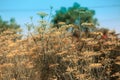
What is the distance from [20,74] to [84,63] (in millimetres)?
1595

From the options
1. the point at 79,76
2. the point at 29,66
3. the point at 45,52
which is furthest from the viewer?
the point at 45,52

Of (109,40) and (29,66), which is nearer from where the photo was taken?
(29,66)

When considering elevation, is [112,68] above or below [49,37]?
below

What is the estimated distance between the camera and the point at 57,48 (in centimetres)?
977

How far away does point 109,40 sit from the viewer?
34.8 feet

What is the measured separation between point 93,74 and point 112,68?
2.58 feet

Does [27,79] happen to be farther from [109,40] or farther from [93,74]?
[109,40]

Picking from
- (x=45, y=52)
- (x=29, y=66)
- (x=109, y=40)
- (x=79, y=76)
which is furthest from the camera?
(x=109, y=40)

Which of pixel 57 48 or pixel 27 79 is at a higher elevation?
pixel 57 48

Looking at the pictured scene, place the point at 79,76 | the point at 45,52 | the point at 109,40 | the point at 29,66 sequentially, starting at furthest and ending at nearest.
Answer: the point at 109,40
the point at 45,52
the point at 29,66
the point at 79,76

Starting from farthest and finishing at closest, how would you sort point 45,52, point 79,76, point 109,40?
point 109,40 → point 45,52 → point 79,76

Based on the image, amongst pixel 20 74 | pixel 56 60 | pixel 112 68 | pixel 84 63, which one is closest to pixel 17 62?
pixel 20 74

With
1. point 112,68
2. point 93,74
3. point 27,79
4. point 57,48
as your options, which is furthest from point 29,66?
point 112,68

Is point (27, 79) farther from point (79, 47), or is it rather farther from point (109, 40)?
point (109, 40)
